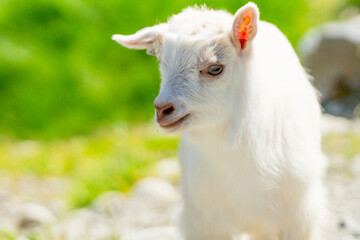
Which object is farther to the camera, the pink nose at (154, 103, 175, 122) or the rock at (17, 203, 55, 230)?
the rock at (17, 203, 55, 230)

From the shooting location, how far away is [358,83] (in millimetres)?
7965

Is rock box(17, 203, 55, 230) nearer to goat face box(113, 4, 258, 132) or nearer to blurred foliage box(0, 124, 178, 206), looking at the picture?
blurred foliage box(0, 124, 178, 206)

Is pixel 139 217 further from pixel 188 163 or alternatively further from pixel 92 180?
pixel 188 163

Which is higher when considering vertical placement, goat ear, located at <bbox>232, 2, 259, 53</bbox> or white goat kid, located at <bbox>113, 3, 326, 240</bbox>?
goat ear, located at <bbox>232, 2, 259, 53</bbox>

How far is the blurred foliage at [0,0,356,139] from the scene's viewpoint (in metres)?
9.38

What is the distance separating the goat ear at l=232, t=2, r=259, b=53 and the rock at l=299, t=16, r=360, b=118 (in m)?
5.02

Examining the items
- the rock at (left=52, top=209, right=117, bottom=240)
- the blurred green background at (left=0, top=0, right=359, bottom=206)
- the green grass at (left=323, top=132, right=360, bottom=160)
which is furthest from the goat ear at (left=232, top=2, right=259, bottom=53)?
the blurred green background at (left=0, top=0, right=359, bottom=206)

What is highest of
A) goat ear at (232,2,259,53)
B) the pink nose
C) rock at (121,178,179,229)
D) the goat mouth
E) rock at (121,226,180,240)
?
rock at (121,178,179,229)

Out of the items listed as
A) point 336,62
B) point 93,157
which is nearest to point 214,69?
point 93,157

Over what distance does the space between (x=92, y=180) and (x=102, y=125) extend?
3.12m

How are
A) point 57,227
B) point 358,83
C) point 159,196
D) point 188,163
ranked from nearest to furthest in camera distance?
point 188,163, point 57,227, point 159,196, point 358,83

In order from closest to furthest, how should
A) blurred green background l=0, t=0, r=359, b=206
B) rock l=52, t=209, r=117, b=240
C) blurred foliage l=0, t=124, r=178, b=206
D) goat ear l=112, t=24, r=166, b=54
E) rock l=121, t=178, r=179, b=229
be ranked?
goat ear l=112, t=24, r=166, b=54 < rock l=52, t=209, r=117, b=240 < rock l=121, t=178, r=179, b=229 < blurred foliage l=0, t=124, r=178, b=206 < blurred green background l=0, t=0, r=359, b=206

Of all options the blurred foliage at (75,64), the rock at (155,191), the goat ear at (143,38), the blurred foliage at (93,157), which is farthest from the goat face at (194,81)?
the blurred foliage at (75,64)

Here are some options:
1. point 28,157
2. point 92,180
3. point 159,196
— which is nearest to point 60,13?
point 28,157
